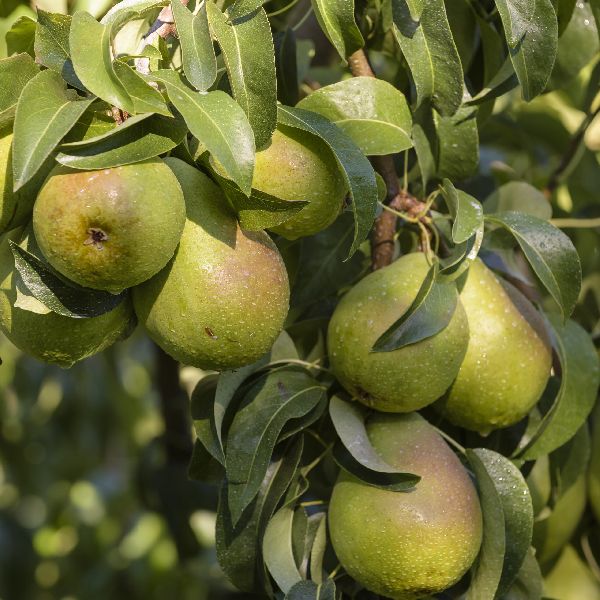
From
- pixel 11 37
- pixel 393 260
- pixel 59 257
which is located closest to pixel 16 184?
pixel 59 257

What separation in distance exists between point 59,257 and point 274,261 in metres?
0.20

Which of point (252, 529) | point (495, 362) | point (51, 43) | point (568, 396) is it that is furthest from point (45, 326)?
point (568, 396)

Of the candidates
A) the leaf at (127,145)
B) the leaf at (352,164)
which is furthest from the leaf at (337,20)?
the leaf at (127,145)

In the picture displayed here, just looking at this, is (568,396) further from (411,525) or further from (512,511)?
(411,525)

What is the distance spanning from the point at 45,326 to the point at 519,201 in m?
0.70

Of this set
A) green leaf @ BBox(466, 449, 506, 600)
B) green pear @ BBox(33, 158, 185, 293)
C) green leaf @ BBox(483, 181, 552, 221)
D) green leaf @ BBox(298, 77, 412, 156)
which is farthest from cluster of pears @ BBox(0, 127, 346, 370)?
green leaf @ BBox(483, 181, 552, 221)

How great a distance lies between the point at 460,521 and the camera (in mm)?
1030

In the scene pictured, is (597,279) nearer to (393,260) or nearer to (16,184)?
(393,260)

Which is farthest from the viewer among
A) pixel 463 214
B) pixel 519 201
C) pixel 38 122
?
pixel 519 201

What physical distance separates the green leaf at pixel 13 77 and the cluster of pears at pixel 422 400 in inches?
15.8

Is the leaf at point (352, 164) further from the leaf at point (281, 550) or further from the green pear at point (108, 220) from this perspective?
the leaf at point (281, 550)

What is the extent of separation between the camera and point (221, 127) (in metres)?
0.82

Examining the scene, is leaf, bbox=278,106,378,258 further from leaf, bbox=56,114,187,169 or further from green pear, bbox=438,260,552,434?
green pear, bbox=438,260,552,434

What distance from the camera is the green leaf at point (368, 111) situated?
103cm
